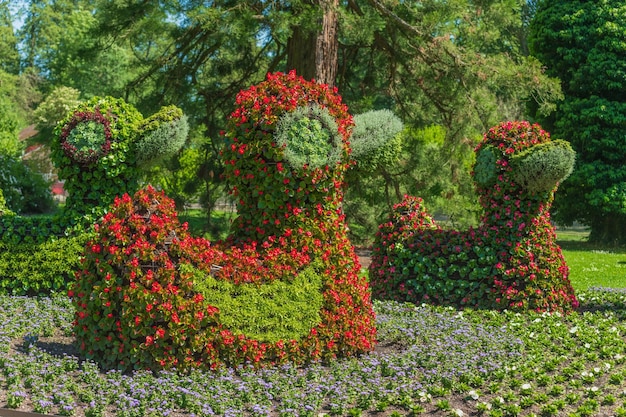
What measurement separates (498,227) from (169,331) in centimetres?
401

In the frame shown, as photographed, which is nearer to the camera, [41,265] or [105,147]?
[105,147]

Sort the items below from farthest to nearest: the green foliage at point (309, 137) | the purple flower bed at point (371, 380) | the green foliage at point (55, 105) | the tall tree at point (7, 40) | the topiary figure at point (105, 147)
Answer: the tall tree at point (7, 40) → the green foliage at point (55, 105) → the topiary figure at point (105, 147) → the green foliage at point (309, 137) → the purple flower bed at point (371, 380)

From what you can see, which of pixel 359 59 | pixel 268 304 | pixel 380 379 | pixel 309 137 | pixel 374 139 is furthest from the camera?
pixel 359 59

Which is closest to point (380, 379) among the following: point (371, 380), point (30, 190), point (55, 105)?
point (371, 380)

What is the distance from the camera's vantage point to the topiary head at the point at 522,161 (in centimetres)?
700

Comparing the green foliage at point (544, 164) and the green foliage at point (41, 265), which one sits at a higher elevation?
the green foliage at point (544, 164)

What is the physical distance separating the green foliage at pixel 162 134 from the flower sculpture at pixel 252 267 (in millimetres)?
1225

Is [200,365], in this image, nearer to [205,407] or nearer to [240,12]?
[205,407]

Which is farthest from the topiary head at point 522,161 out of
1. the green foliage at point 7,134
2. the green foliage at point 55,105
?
the green foliage at point 55,105

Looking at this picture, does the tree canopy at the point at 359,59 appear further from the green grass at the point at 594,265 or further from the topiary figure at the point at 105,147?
the green grass at the point at 594,265

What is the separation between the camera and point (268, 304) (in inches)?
210

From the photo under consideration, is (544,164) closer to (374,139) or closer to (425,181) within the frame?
(374,139)

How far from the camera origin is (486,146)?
25.4 feet

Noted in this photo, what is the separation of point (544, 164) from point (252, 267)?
3210 millimetres
